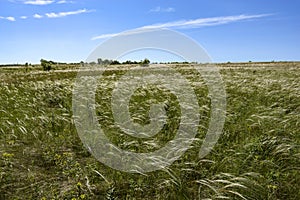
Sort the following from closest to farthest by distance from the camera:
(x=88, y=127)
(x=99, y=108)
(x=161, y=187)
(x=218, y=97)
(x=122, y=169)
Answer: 1. (x=161, y=187)
2. (x=122, y=169)
3. (x=88, y=127)
4. (x=99, y=108)
5. (x=218, y=97)

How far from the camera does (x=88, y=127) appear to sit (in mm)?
6441

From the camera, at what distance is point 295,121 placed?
6566 millimetres

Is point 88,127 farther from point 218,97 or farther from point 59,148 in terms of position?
point 218,97

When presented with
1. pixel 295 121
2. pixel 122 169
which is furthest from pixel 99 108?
pixel 295 121

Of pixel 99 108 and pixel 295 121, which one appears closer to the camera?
pixel 295 121

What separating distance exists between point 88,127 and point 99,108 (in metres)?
2.23

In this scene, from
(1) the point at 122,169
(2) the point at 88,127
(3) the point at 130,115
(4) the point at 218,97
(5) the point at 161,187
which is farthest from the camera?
(4) the point at 218,97

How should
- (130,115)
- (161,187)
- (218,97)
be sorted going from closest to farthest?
(161,187), (130,115), (218,97)

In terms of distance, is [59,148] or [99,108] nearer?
[59,148]

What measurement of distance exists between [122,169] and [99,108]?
4.56 metres

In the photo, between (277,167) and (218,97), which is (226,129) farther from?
(218,97)

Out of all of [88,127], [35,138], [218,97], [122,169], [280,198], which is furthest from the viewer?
[218,97]

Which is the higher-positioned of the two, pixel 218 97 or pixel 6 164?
pixel 218 97

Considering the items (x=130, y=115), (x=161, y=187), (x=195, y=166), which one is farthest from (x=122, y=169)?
(x=130, y=115)
